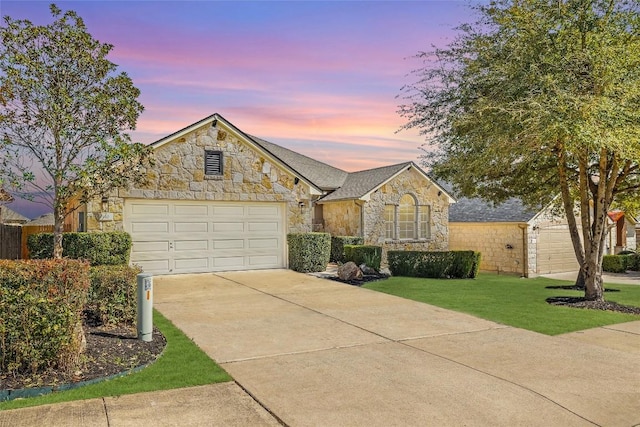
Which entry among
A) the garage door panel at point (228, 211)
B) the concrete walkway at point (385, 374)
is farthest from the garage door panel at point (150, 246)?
the concrete walkway at point (385, 374)

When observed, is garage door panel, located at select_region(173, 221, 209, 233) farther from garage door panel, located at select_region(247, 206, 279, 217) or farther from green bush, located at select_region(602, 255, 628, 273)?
green bush, located at select_region(602, 255, 628, 273)

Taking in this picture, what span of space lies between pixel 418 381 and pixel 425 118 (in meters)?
9.50

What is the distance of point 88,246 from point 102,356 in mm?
8191

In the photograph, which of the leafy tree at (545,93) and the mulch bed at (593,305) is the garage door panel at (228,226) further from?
the mulch bed at (593,305)

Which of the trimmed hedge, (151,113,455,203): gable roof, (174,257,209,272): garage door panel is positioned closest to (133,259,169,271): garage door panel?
(174,257,209,272): garage door panel

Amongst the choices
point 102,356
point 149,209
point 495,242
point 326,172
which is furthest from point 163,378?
point 326,172

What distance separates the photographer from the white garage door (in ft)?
49.0

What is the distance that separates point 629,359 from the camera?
21.8 ft

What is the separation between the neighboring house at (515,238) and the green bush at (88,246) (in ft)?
54.3

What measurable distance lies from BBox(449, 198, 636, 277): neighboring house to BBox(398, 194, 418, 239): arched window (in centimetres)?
286

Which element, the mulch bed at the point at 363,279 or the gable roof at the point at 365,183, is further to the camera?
the gable roof at the point at 365,183

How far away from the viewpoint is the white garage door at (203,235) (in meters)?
14.9

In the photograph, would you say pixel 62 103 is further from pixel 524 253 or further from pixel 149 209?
pixel 524 253

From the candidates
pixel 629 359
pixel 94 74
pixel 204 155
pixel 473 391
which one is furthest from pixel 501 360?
pixel 204 155
